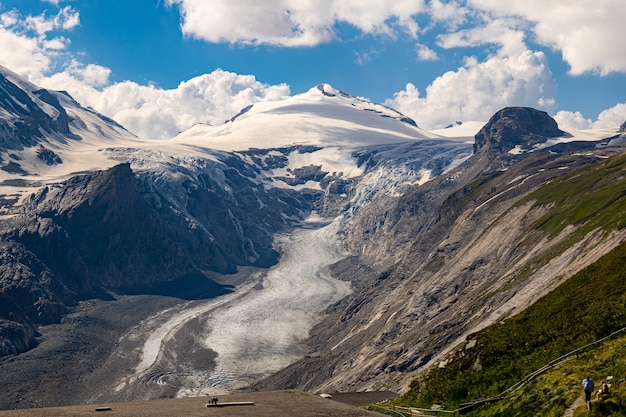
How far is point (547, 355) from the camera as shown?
139ft

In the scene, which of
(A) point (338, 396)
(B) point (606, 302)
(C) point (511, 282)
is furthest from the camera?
(C) point (511, 282)

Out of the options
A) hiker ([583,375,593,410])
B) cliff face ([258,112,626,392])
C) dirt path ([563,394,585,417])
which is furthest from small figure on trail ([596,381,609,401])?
cliff face ([258,112,626,392])

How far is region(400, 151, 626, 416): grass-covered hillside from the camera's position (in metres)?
35.0

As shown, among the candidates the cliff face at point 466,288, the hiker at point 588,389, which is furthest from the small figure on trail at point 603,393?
the cliff face at point 466,288

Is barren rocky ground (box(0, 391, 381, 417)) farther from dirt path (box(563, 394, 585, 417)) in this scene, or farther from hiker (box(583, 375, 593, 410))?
hiker (box(583, 375, 593, 410))

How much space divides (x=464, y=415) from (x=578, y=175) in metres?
147

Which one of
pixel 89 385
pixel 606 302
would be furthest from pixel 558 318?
pixel 89 385

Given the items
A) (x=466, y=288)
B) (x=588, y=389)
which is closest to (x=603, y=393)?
(x=588, y=389)

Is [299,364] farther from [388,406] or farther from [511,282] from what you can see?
[388,406]

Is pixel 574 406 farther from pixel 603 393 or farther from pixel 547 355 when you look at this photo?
pixel 547 355

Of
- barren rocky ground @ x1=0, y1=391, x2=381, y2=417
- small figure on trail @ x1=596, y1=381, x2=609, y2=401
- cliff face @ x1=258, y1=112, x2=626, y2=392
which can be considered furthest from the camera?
cliff face @ x1=258, y1=112, x2=626, y2=392

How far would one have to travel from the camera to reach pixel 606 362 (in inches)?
1419

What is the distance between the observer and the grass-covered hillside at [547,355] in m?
35.0

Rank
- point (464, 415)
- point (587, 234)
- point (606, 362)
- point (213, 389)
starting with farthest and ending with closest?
point (213, 389), point (587, 234), point (464, 415), point (606, 362)
